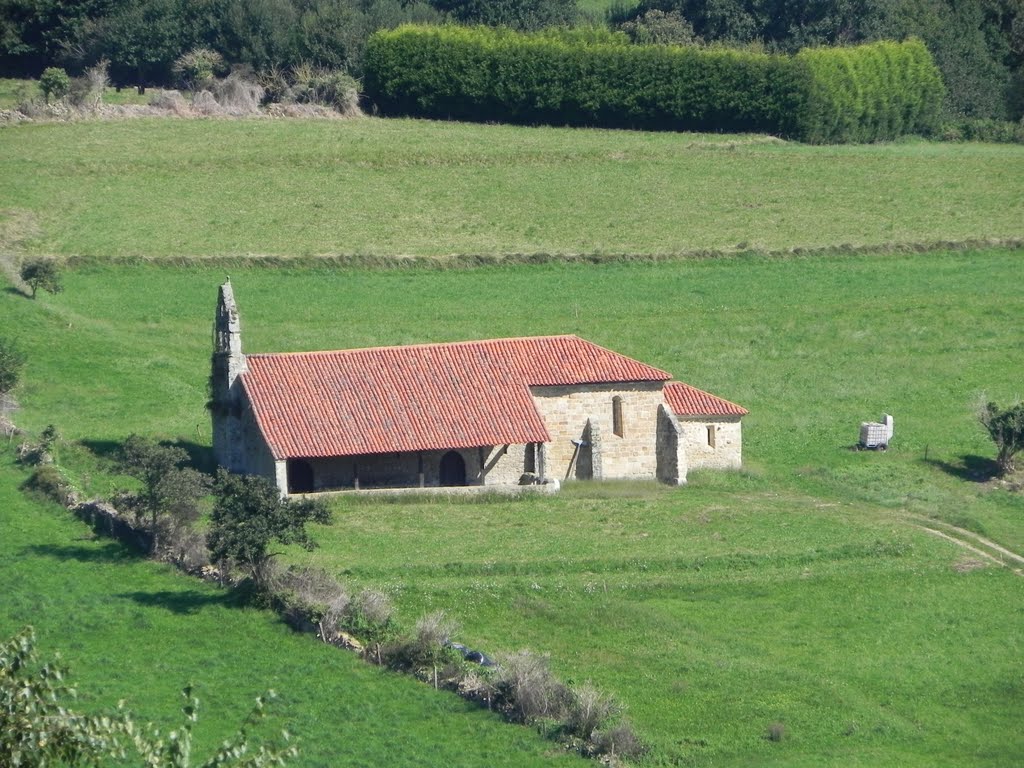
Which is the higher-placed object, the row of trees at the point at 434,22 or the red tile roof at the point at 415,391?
the row of trees at the point at 434,22

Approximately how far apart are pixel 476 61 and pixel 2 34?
77.0ft

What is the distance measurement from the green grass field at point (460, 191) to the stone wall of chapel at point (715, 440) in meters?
17.9

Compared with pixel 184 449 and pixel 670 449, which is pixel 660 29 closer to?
pixel 670 449

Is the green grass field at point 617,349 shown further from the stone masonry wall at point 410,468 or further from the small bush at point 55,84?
the small bush at point 55,84

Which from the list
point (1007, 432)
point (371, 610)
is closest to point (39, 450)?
point (371, 610)

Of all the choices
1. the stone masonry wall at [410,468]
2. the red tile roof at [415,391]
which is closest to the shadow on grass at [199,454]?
the red tile roof at [415,391]

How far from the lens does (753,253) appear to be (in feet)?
253

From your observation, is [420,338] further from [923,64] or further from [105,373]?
[923,64]

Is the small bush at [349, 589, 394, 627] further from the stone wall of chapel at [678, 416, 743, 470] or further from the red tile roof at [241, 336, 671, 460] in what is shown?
the stone wall of chapel at [678, 416, 743, 470]

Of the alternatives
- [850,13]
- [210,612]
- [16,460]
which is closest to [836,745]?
[210,612]

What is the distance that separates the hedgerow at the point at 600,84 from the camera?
95.2m

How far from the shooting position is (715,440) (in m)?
59.8

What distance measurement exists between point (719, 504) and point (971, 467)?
30.5ft

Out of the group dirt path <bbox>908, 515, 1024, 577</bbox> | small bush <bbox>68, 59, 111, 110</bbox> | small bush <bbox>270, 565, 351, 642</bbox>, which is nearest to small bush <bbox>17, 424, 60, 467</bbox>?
small bush <bbox>270, 565, 351, 642</bbox>
